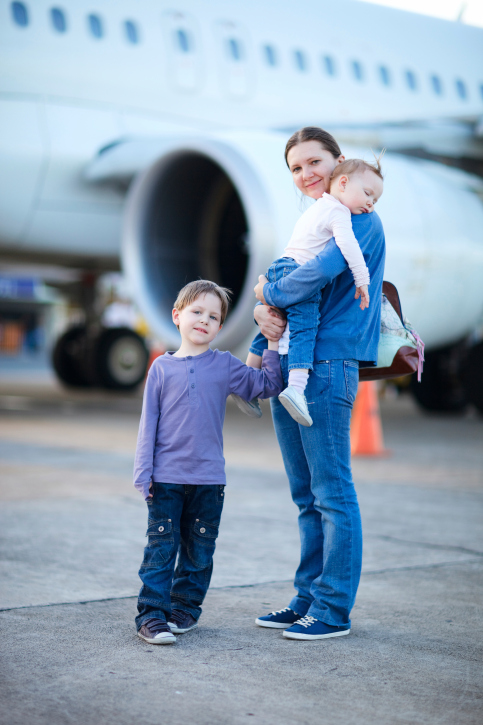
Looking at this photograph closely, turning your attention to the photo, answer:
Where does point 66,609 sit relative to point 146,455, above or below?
below

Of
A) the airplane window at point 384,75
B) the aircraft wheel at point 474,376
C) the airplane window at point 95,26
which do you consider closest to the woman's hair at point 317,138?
the airplane window at point 95,26

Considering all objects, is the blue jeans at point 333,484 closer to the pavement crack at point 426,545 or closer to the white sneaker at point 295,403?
the white sneaker at point 295,403

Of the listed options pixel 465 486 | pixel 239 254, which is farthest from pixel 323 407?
pixel 239 254

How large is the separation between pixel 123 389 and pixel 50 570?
875 cm

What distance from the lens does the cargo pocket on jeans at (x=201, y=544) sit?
241 cm

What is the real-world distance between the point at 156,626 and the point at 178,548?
11.2 inches

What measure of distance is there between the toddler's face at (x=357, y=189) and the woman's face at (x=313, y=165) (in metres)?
0.13

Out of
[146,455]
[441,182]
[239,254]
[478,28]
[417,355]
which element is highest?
[478,28]

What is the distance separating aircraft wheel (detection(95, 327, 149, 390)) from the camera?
1160 cm

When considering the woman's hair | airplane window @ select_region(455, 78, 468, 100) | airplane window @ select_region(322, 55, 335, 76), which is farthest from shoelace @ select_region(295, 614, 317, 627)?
airplane window @ select_region(455, 78, 468, 100)

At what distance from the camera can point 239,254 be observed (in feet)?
21.8

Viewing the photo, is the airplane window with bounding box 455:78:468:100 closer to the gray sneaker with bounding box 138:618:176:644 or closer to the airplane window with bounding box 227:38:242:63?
the airplane window with bounding box 227:38:242:63

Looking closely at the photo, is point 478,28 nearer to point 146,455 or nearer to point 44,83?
point 44,83

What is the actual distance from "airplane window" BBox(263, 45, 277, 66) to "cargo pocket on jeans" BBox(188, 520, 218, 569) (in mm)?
6786
